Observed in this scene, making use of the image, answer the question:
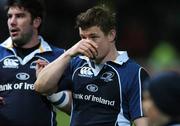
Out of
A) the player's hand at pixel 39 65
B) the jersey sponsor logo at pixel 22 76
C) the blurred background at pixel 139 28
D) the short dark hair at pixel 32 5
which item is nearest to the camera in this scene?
the player's hand at pixel 39 65

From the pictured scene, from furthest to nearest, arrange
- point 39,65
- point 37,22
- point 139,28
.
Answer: point 139,28 → point 37,22 → point 39,65

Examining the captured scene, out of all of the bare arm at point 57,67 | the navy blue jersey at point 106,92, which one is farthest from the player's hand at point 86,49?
the navy blue jersey at point 106,92

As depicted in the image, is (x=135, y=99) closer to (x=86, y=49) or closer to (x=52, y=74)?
(x=86, y=49)

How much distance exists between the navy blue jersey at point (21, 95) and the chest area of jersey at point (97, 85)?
54cm

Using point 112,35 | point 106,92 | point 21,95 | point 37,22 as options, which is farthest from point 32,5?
point 106,92

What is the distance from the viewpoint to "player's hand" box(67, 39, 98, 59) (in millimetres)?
6977

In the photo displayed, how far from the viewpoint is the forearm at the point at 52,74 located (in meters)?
7.12

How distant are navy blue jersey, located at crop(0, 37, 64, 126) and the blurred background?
451 inches

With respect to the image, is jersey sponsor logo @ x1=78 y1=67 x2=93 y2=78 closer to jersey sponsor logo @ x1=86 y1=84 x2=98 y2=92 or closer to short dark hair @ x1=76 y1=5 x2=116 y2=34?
jersey sponsor logo @ x1=86 y1=84 x2=98 y2=92

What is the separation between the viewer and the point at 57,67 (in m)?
7.13

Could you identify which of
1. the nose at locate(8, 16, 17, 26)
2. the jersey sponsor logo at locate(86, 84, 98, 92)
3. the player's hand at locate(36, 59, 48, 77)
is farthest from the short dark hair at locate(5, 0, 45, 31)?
the jersey sponsor logo at locate(86, 84, 98, 92)

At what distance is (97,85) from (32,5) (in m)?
1.21

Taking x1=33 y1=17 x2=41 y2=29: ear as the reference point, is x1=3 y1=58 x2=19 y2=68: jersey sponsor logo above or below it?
below

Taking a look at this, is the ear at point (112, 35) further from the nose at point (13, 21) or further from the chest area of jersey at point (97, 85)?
the nose at point (13, 21)
